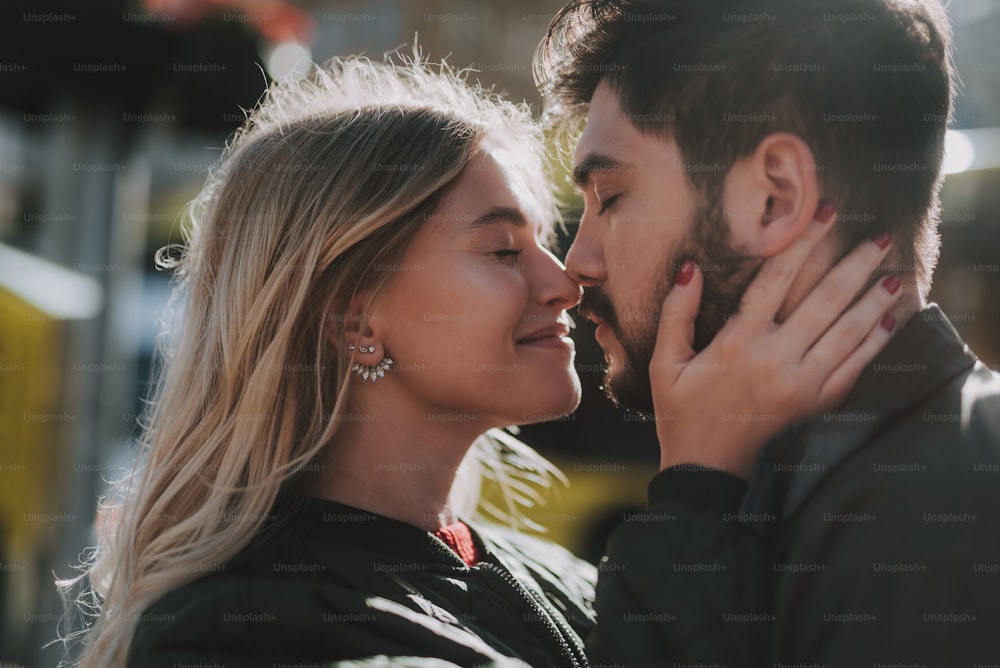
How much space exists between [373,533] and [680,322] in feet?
2.65

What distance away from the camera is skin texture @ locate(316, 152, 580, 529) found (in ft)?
7.70

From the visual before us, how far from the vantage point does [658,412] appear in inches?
80.2

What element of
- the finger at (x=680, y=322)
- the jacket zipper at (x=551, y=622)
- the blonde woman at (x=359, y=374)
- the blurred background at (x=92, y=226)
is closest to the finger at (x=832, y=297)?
the blonde woman at (x=359, y=374)

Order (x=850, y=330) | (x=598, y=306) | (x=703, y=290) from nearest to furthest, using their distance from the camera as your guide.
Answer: (x=850, y=330), (x=703, y=290), (x=598, y=306)

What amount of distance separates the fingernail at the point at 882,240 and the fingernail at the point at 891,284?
0.21 feet

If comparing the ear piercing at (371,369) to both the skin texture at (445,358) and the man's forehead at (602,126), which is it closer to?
the skin texture at (445,358)

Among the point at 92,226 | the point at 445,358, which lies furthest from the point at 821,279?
the point at 92,226

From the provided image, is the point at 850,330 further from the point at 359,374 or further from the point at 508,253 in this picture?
the point at 359,374

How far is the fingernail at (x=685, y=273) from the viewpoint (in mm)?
2043

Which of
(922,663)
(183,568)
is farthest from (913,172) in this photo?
(183,568)

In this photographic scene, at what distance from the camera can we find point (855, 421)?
1718 millimetres

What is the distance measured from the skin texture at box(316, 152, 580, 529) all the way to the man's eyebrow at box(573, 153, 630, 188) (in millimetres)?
266

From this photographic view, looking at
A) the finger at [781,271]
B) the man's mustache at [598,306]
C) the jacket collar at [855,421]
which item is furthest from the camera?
the man's mustache at [598,306]

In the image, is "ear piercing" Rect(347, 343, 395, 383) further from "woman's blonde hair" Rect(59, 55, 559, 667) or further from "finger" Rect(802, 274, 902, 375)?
"finger" Rect(802, 274, 902, 375)
